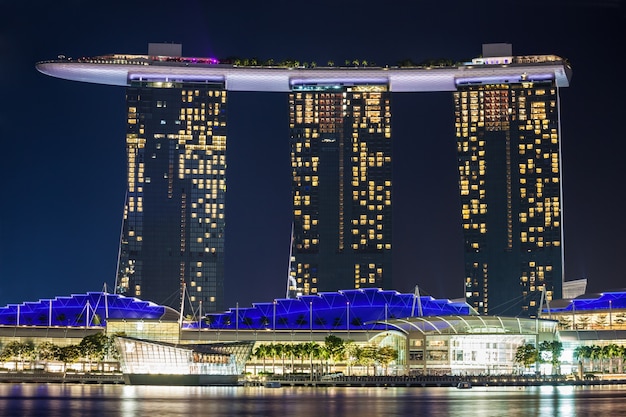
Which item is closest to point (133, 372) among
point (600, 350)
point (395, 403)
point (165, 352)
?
point (165, 352)

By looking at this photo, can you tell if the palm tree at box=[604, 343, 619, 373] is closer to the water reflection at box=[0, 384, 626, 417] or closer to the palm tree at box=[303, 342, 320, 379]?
the palm tree at box=[303, 342, 320, 379]

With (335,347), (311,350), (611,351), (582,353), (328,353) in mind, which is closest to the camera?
(311,350)

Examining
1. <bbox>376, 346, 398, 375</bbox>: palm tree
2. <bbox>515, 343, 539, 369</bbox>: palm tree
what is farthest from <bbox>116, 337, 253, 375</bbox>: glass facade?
<bbox>515, 343, 539, 369</bbox>: palm tree

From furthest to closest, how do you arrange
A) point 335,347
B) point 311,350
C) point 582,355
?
point 582,355 → point 335,347 → point 311,350

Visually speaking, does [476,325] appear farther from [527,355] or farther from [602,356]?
[602,356]

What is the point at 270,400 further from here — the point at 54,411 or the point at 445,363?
the point at 445,363

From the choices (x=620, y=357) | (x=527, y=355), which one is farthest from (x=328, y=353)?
(x=620, y=357)

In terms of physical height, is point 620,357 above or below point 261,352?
below
